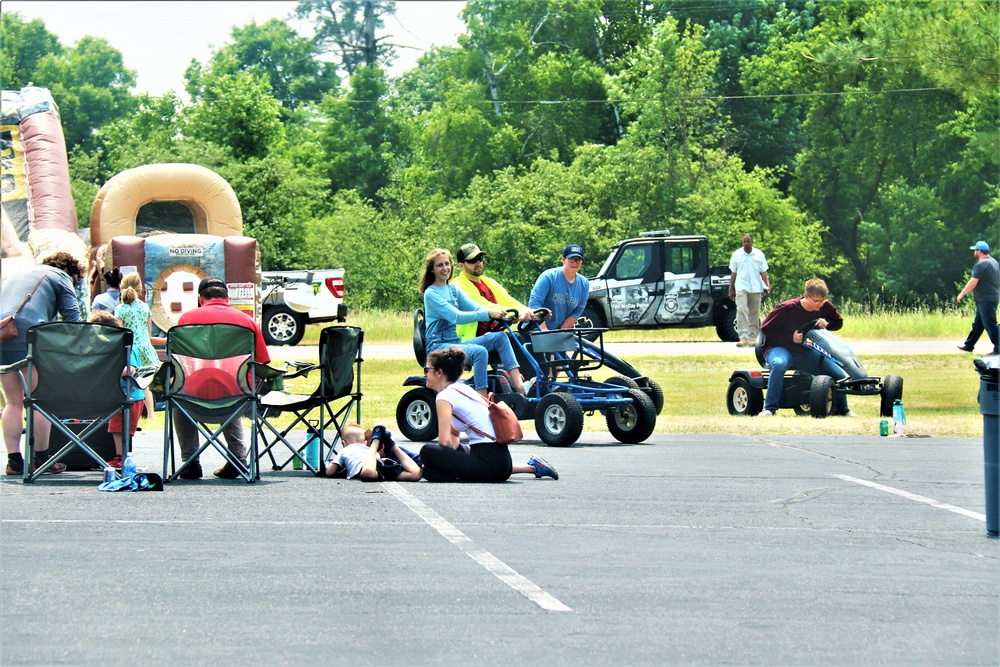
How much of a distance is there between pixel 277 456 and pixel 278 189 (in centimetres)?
3305

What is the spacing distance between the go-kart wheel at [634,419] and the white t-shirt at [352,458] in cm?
360

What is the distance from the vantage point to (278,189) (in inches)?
1804

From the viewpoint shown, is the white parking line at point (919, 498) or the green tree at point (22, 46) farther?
the green tree at point (22, 46)

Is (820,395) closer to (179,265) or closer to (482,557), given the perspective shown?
(482,557)

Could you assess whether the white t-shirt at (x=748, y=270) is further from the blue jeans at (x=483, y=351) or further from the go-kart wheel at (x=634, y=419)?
the blue jeans at (x=483, y=351)

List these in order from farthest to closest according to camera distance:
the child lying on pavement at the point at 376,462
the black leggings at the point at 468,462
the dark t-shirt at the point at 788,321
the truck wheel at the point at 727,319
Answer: the truck wheel at the point at 727,319, the dark t-shirt at the point at 788,321, the child lying on pavement at the point at 376,462, the black leggings at the point at 468,462

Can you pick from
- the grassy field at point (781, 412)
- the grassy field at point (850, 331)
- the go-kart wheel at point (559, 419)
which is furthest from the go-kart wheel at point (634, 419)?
the grassy field at point (850, 331)

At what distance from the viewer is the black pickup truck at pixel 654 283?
98.6ft

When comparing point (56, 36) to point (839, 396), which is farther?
point (56, 36)

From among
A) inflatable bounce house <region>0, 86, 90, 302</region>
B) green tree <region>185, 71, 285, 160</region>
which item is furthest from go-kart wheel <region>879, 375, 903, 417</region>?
green tree <region>185, 71, 285, 160</region>

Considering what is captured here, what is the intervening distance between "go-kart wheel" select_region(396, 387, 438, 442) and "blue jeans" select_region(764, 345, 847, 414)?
4538 millimetres

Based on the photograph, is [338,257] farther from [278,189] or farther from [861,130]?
[861,130]

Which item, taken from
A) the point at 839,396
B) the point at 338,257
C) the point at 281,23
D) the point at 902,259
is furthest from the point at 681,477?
the point at 281,23

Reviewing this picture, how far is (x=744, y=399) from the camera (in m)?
17.6
